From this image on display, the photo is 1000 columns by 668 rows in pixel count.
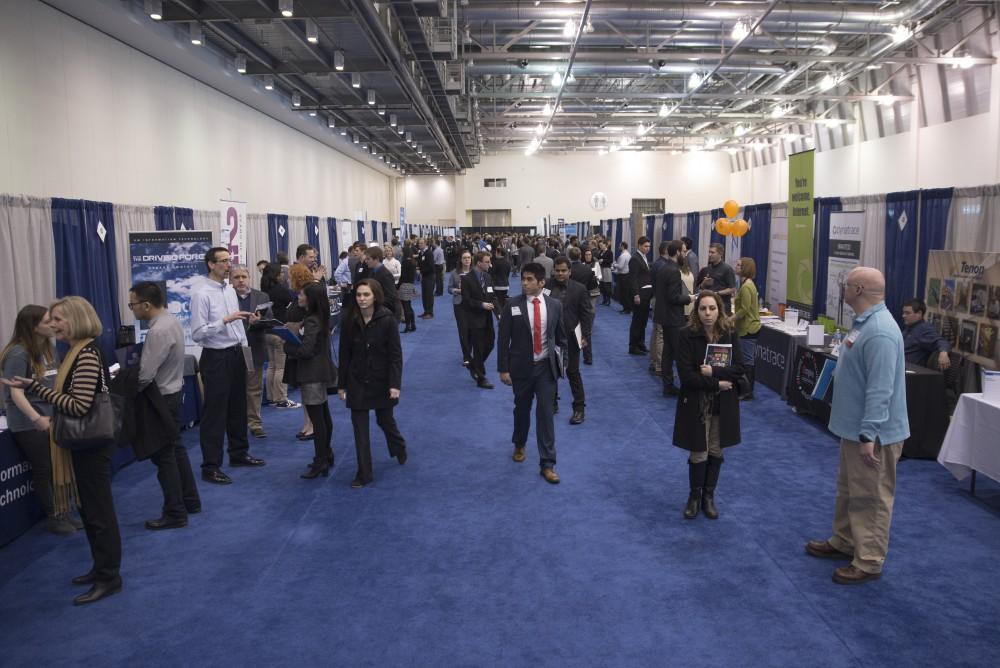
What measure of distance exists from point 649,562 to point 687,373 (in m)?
1.10

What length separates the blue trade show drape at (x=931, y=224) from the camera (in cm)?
627

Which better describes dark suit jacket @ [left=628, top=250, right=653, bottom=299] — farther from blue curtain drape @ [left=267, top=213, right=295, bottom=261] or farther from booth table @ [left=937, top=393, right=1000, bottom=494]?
blue curtain drape @ [left=267, top=213, right=295, bottom=261]

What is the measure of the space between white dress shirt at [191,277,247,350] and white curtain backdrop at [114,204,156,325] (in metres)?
1.75

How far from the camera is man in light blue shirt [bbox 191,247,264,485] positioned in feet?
16.3

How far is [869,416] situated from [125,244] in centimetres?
623

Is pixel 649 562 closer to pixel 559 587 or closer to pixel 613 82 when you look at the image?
pixel 559 587

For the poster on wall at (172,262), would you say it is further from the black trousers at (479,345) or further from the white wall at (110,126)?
the black trousers at (479,345)

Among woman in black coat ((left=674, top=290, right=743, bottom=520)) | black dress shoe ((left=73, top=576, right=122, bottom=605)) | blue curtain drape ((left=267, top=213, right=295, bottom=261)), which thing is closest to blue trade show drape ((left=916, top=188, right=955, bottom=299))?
woman in black coat ((left=674, top=290, right=743, bottom=520))

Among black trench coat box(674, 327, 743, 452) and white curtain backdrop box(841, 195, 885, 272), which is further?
white curtain backdrop box(841, 195, 885, 272)

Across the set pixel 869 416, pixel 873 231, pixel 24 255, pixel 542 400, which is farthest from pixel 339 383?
pixel 873 231

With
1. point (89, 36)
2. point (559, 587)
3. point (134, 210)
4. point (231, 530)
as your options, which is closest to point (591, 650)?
point (559, 587)

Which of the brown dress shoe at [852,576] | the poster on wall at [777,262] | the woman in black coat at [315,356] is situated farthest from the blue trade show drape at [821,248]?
the woman in black coat at [315,356]

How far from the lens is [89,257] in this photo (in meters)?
5.96

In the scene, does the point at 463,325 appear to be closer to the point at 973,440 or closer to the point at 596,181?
the point at 973,440
